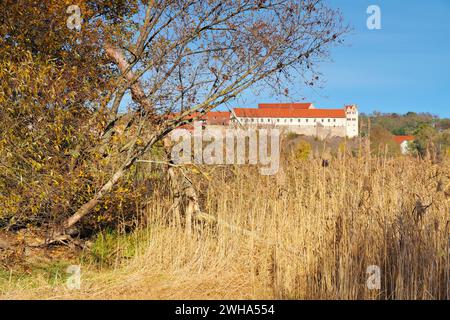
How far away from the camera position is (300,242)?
6484mm

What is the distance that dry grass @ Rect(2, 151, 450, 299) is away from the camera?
5.53m

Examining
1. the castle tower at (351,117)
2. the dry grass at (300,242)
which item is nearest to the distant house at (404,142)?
the castle tower at (351,117)

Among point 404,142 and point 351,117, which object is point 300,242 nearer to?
point 351,117

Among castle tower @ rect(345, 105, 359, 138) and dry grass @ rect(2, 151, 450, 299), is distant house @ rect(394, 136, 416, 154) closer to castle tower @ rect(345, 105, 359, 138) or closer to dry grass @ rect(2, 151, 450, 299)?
castle tower @ rect(345, 105, 359, 138)

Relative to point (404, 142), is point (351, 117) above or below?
→ below

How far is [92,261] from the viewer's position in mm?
8109

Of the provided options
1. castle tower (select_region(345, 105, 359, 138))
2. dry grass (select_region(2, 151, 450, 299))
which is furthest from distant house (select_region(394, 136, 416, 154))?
dry grass (select_region(2, 151, 450, 299))

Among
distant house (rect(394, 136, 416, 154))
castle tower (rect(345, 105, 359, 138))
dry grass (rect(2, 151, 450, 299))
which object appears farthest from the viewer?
distant house (rect(394, 136, 416, 154))

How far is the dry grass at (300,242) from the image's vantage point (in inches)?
218

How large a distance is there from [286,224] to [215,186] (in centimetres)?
203

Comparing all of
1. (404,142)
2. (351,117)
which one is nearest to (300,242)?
(351,117)
